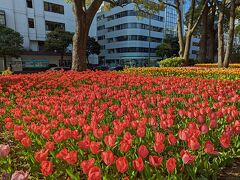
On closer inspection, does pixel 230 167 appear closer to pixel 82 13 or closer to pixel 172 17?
pixel 82 13

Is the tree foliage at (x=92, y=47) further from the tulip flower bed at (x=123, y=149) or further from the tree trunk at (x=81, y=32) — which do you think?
the tulip flower bed at (x=123, y=149)

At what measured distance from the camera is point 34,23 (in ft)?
150

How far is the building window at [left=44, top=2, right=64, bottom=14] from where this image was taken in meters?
47.9

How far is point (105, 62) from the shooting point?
77938 millimetres

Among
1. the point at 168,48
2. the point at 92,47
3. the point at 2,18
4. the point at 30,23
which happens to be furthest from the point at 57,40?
the point at 168,48

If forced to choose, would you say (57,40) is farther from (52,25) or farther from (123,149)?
(123,149)

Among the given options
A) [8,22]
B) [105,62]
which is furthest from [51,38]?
[105,62]

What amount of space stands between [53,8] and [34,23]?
5.47 meters

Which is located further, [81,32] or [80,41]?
[80,41]

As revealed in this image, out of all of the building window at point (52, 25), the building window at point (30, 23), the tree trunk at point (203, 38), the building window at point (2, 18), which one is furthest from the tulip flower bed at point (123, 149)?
the building window at point (52, 25)

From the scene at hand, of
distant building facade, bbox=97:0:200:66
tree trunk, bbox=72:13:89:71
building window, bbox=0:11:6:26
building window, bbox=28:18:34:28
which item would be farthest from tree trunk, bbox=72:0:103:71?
distant building facade, bbox=97:0:200:66

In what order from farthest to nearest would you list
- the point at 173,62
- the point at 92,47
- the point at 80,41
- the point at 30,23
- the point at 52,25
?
1. the point at 92,47
2. the point at 52,25
3. the point at 30,23
4. the point at 173,62
5. the point at 80,41

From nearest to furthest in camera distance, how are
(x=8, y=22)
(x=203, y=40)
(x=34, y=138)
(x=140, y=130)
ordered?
(x=140, y=130), (x=34, y=138), (x=203, y=40), (x=8, y=22)

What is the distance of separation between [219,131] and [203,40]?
3193 centimetres
